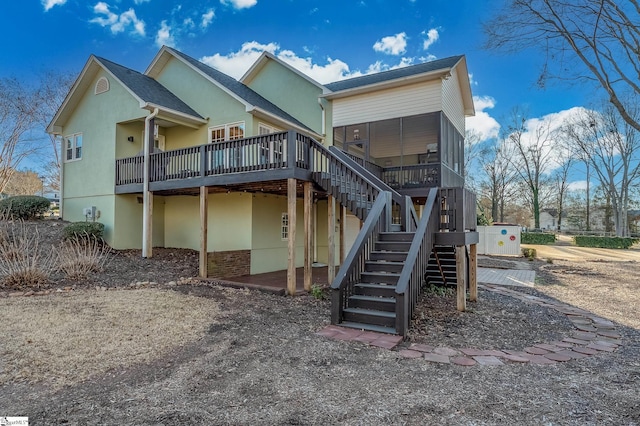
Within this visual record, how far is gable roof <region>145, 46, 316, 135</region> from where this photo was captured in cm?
1209

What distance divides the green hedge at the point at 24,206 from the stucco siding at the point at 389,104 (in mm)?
11805

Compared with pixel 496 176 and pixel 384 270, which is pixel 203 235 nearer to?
pixel 384 270

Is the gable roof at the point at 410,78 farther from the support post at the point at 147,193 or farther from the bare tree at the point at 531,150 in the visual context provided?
the bare tree at the point at 531,150

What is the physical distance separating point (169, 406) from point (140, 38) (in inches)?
820

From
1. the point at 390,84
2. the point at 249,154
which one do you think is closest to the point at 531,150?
the point at 390,84

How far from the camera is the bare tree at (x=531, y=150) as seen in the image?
1421 inches

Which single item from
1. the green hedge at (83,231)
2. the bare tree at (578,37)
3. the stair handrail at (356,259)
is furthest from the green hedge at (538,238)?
the green hedge at (83,231)

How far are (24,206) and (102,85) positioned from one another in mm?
5421

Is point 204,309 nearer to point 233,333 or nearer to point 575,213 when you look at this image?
point 233,333

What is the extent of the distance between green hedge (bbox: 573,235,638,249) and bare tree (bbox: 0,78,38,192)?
1572 inches

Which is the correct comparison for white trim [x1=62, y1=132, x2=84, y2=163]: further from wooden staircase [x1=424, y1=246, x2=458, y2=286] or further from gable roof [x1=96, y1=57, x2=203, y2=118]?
wooden staircase [x1=424, y1=246, x2=458, y2=286]

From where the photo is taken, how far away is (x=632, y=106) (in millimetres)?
25422

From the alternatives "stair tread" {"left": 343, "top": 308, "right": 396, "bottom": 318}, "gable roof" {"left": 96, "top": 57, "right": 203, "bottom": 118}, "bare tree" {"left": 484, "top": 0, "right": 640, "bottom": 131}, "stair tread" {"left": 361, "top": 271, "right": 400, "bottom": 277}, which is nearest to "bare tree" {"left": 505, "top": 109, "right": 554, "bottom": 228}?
"bare tree" {"left": 484, "top": 0, "right": 640, "bottom": 131}

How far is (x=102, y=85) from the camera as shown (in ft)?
45.0
